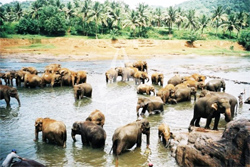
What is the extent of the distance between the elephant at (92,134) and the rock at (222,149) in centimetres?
281

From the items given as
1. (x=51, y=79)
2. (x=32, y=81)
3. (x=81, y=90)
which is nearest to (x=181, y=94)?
(x=81, y=90)

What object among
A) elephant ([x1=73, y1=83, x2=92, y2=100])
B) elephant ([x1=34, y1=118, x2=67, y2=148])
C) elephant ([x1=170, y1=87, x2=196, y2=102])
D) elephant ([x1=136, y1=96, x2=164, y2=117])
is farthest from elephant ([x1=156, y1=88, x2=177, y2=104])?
Result: elephant ([x1=34, y1=118, x2=67, y2=148])

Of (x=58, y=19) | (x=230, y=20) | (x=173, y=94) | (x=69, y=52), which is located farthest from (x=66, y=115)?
(x=230, y=20)

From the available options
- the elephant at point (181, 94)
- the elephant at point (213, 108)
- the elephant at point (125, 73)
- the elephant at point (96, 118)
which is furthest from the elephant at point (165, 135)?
the elephant at point (125, 73)

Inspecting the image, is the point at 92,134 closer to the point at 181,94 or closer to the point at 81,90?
the point at 81,90

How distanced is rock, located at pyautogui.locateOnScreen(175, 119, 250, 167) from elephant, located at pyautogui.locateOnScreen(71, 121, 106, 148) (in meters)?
2.81

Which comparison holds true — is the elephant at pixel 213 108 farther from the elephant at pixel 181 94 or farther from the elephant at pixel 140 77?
the elephant at pixel 140 77

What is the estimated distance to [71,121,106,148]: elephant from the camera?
9617mm

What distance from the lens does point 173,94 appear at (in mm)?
16594

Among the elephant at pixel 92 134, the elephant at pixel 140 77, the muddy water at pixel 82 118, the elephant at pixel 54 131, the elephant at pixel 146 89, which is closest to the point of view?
the muddy water at pixel 82 118

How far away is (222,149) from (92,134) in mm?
4511

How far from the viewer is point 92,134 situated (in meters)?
9.64

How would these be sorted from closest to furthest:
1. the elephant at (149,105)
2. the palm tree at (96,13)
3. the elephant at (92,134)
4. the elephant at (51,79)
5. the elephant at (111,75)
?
the elephant at (92,134), the elephant at (149,105), the elephant at (51,79), the elephant at (111,75), the palm tree at (96,13)

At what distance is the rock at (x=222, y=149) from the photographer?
6.35 m
